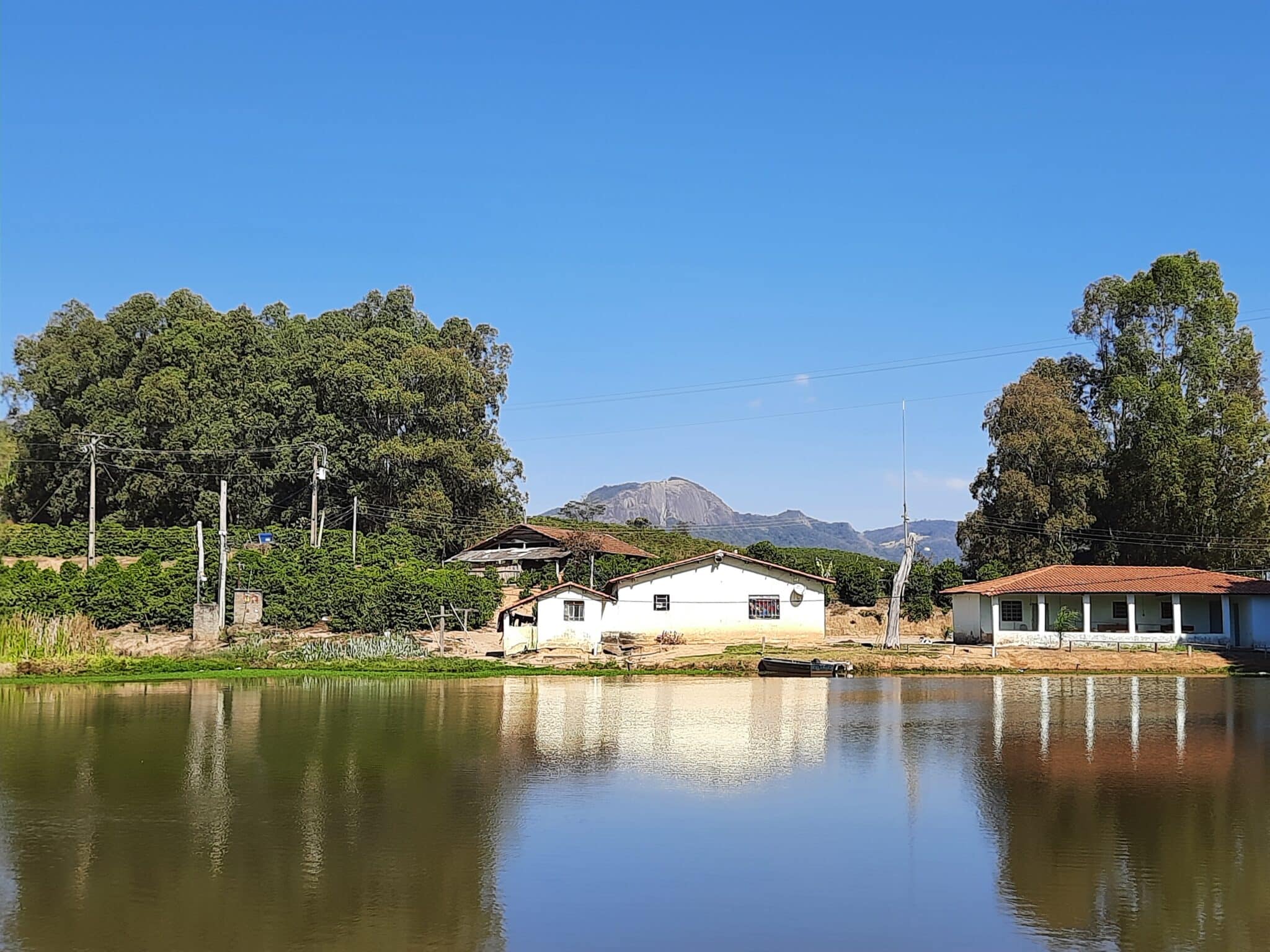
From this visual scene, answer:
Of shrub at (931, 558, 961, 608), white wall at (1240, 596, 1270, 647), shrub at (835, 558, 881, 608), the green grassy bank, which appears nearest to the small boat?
the green grassy bank

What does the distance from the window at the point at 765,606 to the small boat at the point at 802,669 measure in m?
9.05

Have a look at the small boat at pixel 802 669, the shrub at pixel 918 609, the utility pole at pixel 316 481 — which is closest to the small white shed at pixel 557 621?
the small boat at pixel 802 669

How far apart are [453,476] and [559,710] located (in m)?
40.3

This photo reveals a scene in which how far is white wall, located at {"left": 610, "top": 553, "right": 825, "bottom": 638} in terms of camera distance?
161 feet

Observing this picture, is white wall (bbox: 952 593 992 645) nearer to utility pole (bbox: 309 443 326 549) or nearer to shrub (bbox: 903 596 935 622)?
shrub (bbox: 903 596 935 622)

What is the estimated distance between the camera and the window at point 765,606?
162 feet

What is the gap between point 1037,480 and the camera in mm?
60938

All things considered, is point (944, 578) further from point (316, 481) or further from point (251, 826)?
point (251, 826)

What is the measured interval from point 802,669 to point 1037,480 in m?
27.0

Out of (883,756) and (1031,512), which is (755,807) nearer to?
(883,756)

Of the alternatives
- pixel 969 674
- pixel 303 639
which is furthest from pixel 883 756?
pixel 303 639

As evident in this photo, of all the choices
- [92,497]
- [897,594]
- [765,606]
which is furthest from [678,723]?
[92,497]

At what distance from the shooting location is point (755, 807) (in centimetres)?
1783

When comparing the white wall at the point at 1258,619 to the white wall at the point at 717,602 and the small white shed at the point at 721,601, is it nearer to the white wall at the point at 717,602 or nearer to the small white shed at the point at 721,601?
the small white shed at the point at 721,601
